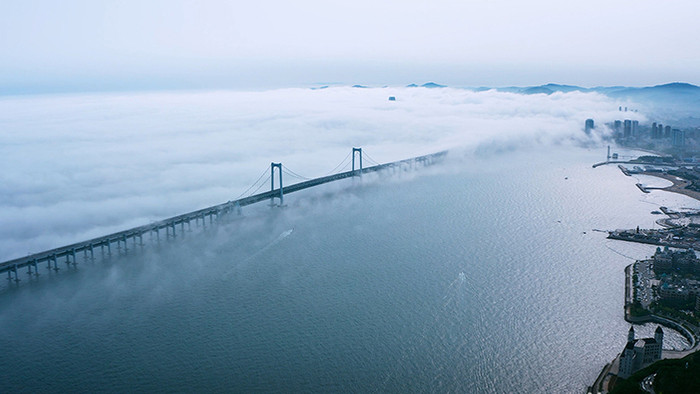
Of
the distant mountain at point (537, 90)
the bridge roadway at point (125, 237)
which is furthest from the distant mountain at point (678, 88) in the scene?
the bridge roadway at point (125, 237)

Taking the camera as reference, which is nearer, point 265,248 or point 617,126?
point 265,248

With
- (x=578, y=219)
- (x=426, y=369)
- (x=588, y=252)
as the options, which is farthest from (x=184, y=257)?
(x=578, y=219)

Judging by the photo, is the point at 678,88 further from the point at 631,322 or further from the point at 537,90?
the point at 631,322

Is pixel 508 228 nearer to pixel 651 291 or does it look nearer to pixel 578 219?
pixel 578 219

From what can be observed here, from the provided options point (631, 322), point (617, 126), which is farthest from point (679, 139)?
point (631, 322)

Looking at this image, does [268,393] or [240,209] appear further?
[240,209]

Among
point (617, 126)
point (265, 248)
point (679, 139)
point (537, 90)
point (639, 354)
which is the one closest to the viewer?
point (639, 354)

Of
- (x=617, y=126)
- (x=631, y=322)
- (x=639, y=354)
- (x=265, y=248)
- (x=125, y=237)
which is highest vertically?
(x=617, y=126)

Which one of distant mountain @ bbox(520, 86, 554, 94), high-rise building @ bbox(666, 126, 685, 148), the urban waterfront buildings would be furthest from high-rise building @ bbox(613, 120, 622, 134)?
the urban waterfront buildings

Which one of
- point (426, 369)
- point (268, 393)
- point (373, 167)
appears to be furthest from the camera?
point (373, 167)
